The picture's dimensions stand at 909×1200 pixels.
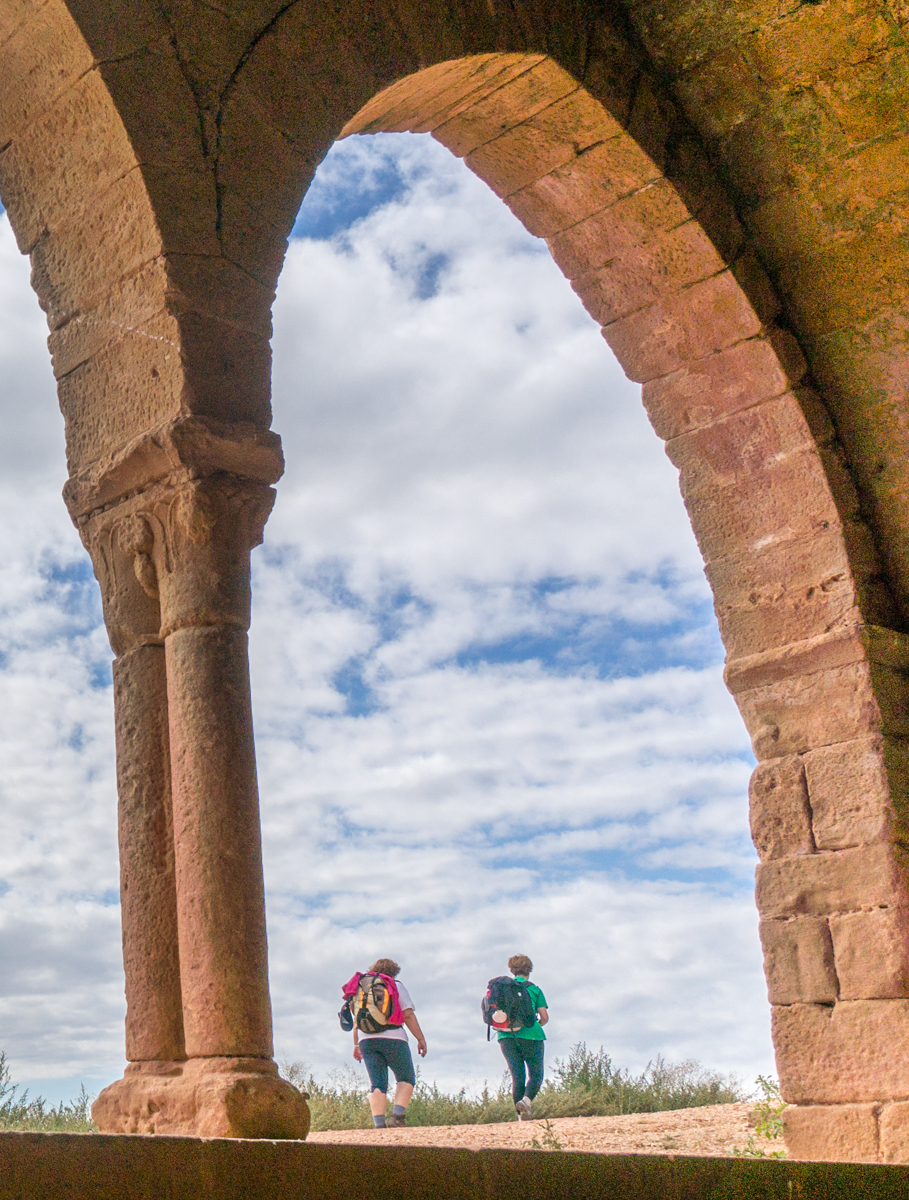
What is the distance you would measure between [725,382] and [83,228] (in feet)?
9.32

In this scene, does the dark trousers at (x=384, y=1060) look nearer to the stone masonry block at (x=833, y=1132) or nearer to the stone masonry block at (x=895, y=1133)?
the stone masonry block at (x=833, y=1132)

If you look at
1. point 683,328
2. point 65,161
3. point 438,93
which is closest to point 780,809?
point 683,328

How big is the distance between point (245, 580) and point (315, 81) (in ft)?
4.89

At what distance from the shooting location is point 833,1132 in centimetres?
443

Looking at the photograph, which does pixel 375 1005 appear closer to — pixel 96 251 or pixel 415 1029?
pixel 415 1029

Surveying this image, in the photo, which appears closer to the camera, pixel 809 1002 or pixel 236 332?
pixel 236 332

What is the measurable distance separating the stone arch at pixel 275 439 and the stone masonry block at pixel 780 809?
0.04 ft

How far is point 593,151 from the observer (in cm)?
487

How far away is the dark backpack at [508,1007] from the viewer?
Result: 780 cm

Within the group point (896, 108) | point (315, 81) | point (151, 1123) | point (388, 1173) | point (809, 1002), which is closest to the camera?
point (388, 1173)

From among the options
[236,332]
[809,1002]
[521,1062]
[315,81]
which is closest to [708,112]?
[315,81]

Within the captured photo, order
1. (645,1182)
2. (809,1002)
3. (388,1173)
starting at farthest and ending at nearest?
(809,1002), (645,1182), (388,1173)

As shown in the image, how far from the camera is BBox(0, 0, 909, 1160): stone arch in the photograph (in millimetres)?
2984

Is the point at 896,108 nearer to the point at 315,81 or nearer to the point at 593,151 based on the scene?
the point at 593,151
